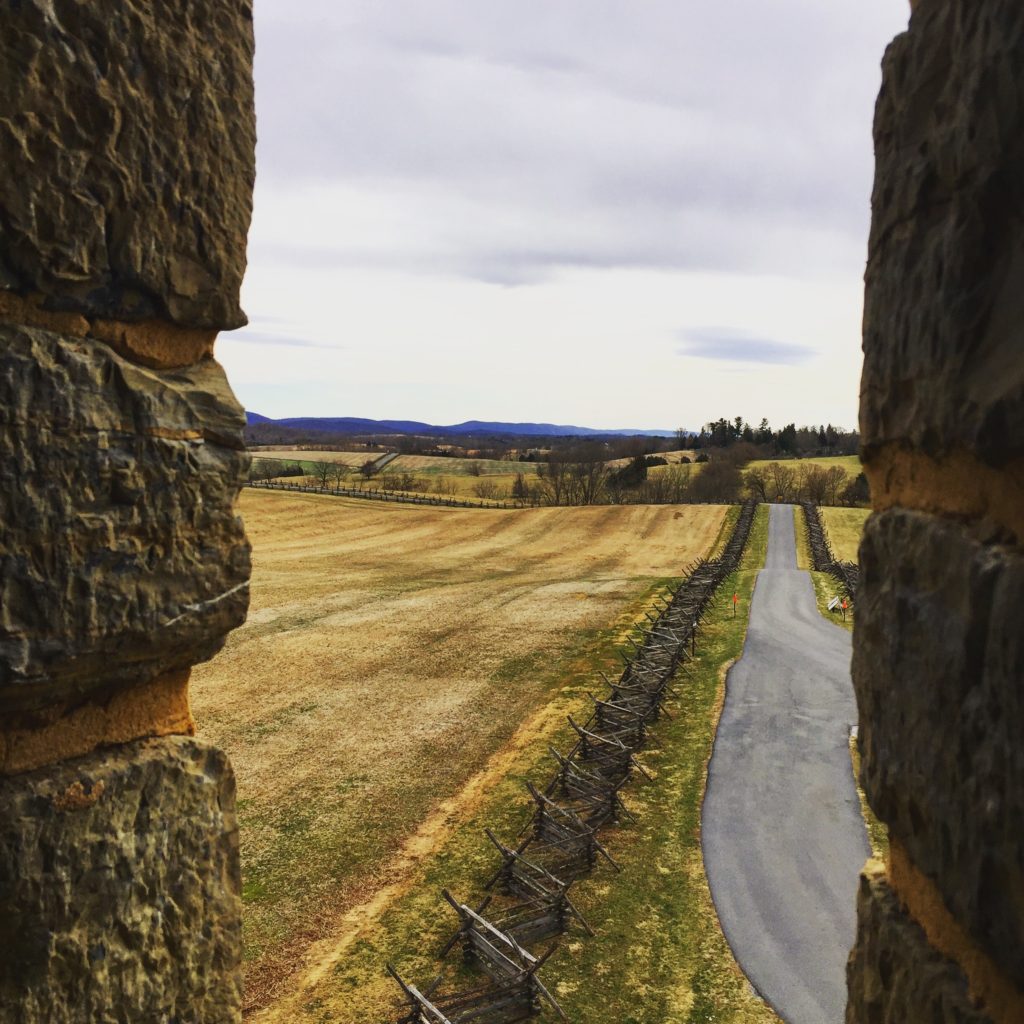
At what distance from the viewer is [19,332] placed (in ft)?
6.89

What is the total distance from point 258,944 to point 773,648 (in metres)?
20.3

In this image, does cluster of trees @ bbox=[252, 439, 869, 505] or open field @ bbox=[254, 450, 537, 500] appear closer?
cluster of trees @ bbox=[252, 439, 869, 505]

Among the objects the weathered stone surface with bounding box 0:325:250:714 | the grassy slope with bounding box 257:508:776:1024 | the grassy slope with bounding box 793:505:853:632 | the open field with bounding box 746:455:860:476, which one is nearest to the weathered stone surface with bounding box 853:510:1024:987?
the weathered stone surface with bounding box 0:325:250:714

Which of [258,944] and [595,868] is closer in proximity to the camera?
[258,944]

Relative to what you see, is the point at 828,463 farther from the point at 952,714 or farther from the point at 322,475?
the point at 952,714

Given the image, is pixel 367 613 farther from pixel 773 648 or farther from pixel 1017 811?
pixel 1017 811

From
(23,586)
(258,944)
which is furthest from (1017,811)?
(258,944)

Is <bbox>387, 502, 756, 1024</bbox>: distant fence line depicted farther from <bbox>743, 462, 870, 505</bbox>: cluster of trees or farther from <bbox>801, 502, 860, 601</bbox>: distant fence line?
<bbox>743, 462, 870, 505</bbox>: cluster of trees

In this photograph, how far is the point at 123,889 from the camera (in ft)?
7.72

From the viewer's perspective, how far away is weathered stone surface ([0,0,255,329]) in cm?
207

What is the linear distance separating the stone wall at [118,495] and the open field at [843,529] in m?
53.4

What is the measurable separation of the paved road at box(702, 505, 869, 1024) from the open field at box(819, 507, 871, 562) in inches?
1190

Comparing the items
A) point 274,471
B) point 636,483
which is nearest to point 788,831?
point 636,483

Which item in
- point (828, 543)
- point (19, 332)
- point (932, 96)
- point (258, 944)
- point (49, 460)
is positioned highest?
point (932, 96)
